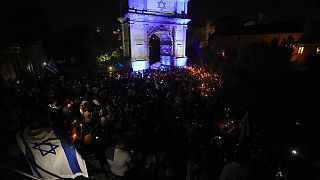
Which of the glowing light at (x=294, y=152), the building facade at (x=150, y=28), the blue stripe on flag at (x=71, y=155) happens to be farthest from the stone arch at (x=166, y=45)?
the blue stripe on flag at (x=71, y=155)

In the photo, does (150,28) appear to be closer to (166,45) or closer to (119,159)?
(166,45)

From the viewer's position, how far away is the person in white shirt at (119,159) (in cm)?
510

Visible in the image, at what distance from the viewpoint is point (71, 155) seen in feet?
12.6

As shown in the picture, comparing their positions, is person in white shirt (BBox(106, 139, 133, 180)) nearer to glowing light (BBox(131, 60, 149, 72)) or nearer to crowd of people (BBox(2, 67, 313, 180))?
crowd of people (BBox(2, 67, 313, 180))

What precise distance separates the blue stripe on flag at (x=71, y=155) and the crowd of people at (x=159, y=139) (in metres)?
0.55

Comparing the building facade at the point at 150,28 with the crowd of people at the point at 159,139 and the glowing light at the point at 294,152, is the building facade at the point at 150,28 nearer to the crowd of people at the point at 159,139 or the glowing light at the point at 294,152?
the crowd of people at the point at 159,139

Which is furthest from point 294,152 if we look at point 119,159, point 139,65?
point 139,65

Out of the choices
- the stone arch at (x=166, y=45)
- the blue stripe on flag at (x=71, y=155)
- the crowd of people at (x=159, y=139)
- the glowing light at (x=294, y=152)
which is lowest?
the glowing light at (x=294, y=152)

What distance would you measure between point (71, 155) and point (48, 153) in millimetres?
388

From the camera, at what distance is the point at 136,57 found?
28.0 metres

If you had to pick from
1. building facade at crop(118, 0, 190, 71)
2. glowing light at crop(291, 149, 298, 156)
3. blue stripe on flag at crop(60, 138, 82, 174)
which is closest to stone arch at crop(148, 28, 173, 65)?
building facade at crop(118, 0, 190, 71)

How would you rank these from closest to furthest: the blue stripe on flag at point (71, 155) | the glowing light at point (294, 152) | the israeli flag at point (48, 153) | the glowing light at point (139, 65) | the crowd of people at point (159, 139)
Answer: the israeli flag at point (48, 153) → the blue stripe on flag at point (71, 155) → the crowd of people at point (159, 139) → the glowing light at point (294, 152) → the glowing light at point (139, 65)

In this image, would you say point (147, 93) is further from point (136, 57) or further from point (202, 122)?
point (136, 57)

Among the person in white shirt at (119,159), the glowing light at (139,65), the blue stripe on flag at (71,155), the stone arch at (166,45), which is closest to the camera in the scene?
the blue stripe on flag at (71,155)
